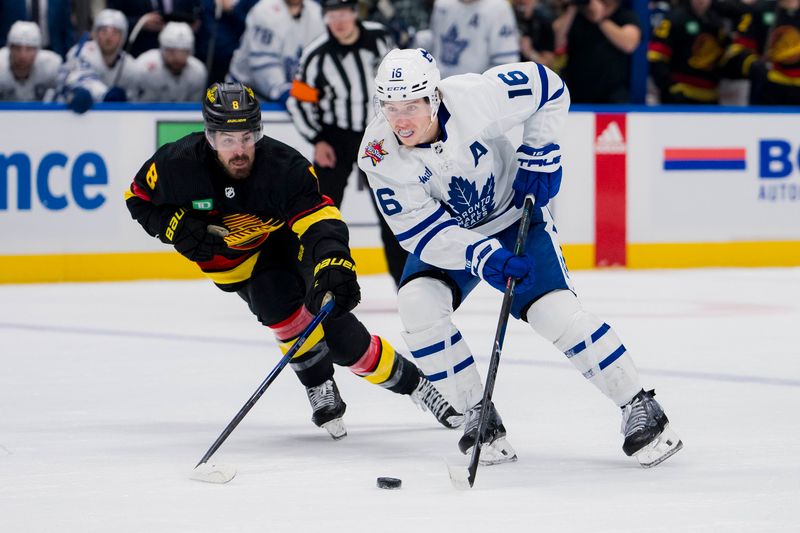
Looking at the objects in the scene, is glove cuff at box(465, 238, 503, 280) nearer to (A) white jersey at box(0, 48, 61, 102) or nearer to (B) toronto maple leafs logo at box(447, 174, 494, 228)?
(B) toronto maple leafs logo at box(447, 174, 494, 228)

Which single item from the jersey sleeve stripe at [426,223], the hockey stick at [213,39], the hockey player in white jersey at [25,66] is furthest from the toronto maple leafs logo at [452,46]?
the jersey sleeve stripe at [426,223]

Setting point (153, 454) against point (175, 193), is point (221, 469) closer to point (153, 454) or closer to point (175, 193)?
point (153, 454)

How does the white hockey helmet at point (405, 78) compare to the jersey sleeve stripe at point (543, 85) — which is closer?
the white hockey helmet at point (405, 78)

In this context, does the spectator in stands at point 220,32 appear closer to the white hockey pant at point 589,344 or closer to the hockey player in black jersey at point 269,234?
the hockey player in black jersey at point 269,234

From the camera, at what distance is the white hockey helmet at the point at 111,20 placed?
8.14 m

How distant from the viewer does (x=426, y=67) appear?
11.5 ft

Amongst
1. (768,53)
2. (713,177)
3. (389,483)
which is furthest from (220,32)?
(389,483)

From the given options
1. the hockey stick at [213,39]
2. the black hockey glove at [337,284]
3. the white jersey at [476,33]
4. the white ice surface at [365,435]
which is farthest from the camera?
the hockey stick at [213,39]

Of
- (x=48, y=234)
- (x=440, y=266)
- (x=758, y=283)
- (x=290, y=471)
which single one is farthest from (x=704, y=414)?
(x=48, y=234)

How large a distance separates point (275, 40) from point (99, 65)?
3.32 ft

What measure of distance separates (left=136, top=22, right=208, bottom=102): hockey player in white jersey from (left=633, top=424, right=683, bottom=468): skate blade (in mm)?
5489

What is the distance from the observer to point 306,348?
3977 millimetres

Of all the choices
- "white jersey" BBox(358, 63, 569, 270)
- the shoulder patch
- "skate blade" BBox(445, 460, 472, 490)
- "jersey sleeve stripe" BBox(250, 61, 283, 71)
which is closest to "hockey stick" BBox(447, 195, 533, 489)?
"skate blade" BBox(445, 460, 472, 490)

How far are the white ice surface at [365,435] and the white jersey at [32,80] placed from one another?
1834 millimetres
